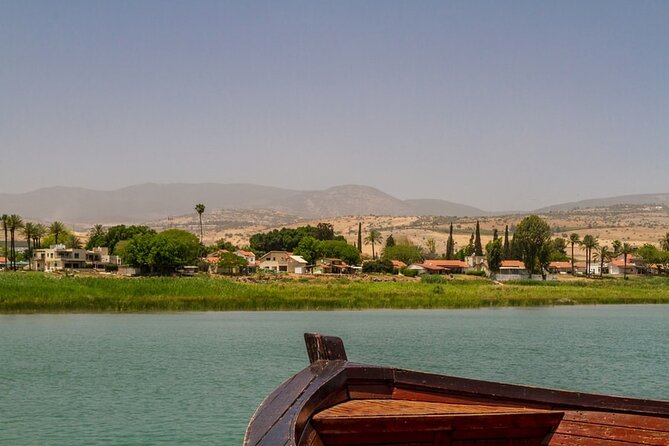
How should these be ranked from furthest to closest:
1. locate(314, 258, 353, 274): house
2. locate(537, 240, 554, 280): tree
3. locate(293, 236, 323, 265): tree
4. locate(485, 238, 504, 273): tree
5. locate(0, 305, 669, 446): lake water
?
locate(293, 236, 323, 265): tree < locate(485, 238, 504, 273): tree < locate(314, 258, 353, 274): house < locate(537, 240, 554, 280): tree < locate(0, 305, 669, 446): lake water

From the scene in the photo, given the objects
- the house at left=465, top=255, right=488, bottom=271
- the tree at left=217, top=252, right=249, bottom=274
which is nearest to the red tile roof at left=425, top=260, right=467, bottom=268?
the house at left=465, top=255, right=488, bottom=271

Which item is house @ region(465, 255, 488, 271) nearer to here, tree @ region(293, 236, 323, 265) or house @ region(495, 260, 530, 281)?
house @ region(495, 260, 530, 281)

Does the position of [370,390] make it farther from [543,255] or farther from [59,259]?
[59,259]

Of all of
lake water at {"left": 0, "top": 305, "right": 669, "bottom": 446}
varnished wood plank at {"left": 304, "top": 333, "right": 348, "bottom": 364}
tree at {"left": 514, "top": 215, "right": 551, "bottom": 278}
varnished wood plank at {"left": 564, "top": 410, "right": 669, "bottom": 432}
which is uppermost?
tree at {"left": 514, "top": 215, "right": 551, "bottom": 278}

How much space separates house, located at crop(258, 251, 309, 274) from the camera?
149 m

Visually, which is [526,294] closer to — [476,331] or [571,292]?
[571,292]

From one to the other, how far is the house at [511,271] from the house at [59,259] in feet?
224

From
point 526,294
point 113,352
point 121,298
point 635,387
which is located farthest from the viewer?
point 526,294

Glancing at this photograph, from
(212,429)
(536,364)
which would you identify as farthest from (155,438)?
(536,364)

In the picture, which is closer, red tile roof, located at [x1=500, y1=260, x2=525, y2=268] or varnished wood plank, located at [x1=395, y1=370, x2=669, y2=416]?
varnished wood plank, located at [x1=395, y1=370, x2=669, y2=416]

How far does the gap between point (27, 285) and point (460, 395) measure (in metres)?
Answer: 71.0

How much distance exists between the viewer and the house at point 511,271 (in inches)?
5359

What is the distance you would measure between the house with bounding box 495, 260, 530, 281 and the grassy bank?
32.9m

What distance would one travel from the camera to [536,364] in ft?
126
